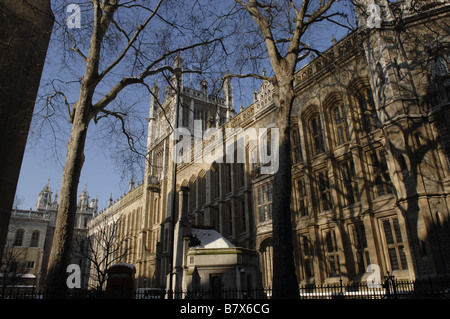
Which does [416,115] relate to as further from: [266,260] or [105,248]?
[105,248]

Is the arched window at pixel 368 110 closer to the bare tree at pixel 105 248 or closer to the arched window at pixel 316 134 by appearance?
the arched window at pixel 316 134

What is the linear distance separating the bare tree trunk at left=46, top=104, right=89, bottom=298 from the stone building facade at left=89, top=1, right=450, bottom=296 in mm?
4287

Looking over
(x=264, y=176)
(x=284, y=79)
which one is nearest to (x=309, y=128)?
(x=264, y=176)

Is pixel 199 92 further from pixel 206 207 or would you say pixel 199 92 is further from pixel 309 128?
pixel 309 128

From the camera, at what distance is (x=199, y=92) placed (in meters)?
48.2

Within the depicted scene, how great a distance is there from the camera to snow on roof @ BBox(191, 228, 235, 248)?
54.7 feet

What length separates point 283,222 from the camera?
24.9 feet

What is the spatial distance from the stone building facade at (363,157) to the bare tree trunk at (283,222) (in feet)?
14.3

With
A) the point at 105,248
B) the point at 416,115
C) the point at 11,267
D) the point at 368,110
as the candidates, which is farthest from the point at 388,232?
the point at 105,248

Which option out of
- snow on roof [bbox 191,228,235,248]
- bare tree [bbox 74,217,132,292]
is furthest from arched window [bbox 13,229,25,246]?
snow on roof [bbox 191,228,235,248]

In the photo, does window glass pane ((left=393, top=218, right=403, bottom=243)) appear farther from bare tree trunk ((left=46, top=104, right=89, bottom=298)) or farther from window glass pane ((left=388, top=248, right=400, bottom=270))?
bare tree trunk ((left=46, top=104, right=89, bottom=298))

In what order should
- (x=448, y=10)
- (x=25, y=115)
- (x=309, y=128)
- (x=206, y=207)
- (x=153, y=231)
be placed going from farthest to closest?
1. (x=153, y=231)
2. (x=206, y=207)
3. (x=309, y=128)
4. (x=448, y=10)
5. (x=25, y=115)
